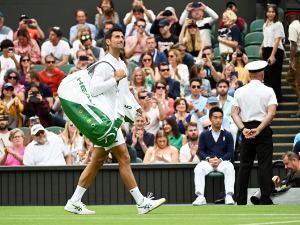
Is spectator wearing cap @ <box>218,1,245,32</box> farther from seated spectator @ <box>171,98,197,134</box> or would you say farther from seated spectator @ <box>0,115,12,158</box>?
seated spectator @ <box>0,115,12,158</box>

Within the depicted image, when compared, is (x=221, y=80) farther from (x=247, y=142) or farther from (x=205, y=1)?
(x=205, y=1)

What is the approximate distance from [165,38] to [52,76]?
264 cm

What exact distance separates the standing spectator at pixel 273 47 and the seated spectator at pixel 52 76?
396 cm

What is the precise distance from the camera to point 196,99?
19578 mm

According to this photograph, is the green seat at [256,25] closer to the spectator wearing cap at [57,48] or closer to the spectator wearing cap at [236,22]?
the spectator wearing cap at [236,22]

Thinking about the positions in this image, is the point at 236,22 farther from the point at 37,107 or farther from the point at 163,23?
the point at 37,107

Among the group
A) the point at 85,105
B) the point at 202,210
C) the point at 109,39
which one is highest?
the point at 109,39

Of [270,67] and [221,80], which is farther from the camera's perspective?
[270,67]

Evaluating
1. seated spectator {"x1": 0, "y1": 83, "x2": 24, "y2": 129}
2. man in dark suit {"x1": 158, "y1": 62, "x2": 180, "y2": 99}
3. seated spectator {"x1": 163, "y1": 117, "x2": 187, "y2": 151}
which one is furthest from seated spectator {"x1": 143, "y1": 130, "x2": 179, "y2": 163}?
seated spectator {"x1": 0, "y1": 83, "x2": 24, "y2": 129}

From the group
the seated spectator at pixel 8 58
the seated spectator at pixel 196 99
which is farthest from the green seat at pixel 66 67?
the seated spectator at pixel 196 99

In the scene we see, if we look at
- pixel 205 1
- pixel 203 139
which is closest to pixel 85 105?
pixel 203 139

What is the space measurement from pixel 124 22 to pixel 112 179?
6729 mm

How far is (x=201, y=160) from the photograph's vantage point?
1673 centimetres

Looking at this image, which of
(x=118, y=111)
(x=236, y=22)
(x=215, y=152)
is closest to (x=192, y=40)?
(x=236, y=22)
